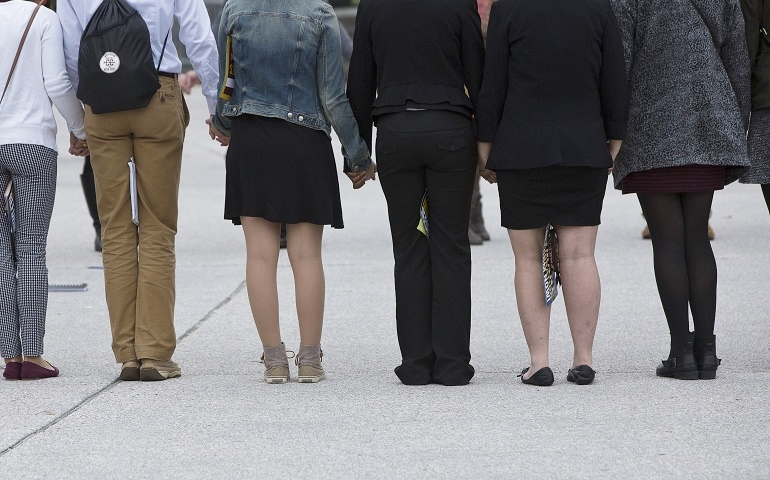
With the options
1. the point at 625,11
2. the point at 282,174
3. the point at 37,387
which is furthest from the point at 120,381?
the point at 625,11

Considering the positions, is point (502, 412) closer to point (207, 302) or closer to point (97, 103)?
point (97, 103)

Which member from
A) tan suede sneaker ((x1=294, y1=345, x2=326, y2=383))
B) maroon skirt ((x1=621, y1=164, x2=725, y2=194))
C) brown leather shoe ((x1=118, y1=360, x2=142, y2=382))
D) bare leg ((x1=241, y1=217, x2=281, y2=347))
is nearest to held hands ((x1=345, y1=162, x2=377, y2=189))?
bare leg ((x1=241, y1=217, x2=281, y2=347))

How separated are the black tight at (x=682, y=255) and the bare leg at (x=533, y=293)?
544 mm

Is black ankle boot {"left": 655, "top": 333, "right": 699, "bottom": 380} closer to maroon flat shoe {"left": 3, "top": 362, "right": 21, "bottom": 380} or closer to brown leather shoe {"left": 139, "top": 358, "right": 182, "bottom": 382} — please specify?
brown leather shoe {"left": 139, "top": 358, "right": 182, "bottom": 382}

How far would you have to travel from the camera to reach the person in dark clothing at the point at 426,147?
216 inches

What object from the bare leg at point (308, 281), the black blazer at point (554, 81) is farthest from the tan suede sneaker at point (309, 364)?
the black blazer at point (554, 81)

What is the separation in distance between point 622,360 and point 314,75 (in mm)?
2058

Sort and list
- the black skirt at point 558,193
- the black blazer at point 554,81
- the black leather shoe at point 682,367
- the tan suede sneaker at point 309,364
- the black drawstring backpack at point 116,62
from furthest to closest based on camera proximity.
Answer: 1. the tan suede sneaker at point 309,364
2. the black leather shoe at point 682,367
3. the black drawstring backpack at point 116,62
4. the black skirt at point 558,193
5. the black blazer at point 554,81

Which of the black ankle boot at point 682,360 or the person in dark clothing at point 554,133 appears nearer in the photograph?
the person in dark clothing at point 554,133

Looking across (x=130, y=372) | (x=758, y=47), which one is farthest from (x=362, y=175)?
(x=758, y=47)

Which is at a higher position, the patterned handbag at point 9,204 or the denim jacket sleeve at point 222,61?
the denim jacket sleeve at point 222,61

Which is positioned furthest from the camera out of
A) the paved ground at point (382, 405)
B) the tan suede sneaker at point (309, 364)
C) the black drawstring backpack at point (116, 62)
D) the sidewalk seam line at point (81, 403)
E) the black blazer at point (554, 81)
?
the tan suede sneaker at point (309, 364)

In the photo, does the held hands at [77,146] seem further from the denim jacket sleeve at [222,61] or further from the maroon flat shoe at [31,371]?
the maroon flat shoe at [31,371]

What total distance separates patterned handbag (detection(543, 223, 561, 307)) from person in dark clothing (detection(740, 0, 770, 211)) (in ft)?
3.02
